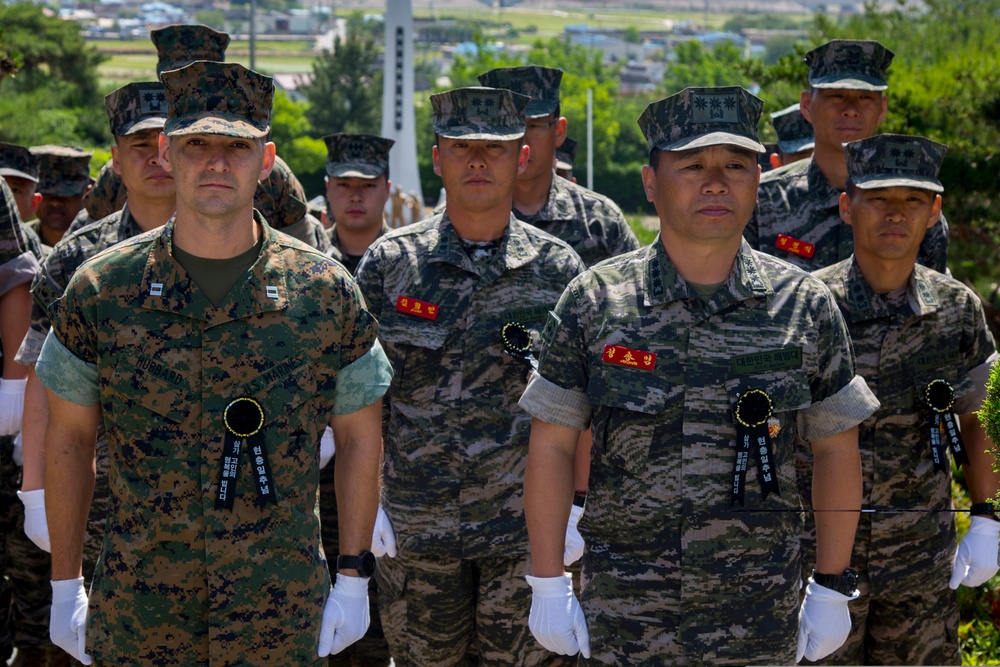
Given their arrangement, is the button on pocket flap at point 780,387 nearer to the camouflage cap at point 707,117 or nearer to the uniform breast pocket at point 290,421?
the camouflage cap at point 707,117

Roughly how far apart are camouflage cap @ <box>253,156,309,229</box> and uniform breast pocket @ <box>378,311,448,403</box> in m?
1.42

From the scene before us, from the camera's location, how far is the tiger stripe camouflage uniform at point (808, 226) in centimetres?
646

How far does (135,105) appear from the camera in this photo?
5.93m

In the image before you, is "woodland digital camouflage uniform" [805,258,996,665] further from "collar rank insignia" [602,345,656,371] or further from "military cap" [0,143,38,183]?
"military cap" [0,143,38,183]

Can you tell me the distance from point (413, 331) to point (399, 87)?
48.8m

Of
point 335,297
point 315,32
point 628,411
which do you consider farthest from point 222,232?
point 315,32

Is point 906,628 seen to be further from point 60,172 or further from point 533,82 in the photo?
point 60,172

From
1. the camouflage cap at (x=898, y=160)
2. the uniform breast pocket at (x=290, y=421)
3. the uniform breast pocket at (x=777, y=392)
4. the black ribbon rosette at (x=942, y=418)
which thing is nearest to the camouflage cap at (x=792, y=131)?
the camouflage cap at (x=898, y=160)

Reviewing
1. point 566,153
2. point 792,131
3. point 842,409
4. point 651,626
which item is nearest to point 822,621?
point 651,626

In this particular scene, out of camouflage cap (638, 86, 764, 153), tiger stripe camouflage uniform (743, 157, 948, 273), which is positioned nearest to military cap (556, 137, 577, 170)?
tiger stripe camouflage uniform (743, 157, 948, 273)

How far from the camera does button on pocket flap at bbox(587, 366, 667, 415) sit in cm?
427

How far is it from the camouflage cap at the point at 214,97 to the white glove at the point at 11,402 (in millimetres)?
2456

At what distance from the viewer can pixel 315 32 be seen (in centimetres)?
15488

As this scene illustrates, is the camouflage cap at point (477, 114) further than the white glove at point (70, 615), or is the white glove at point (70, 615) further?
the camouflage cap at point (477, 114)
